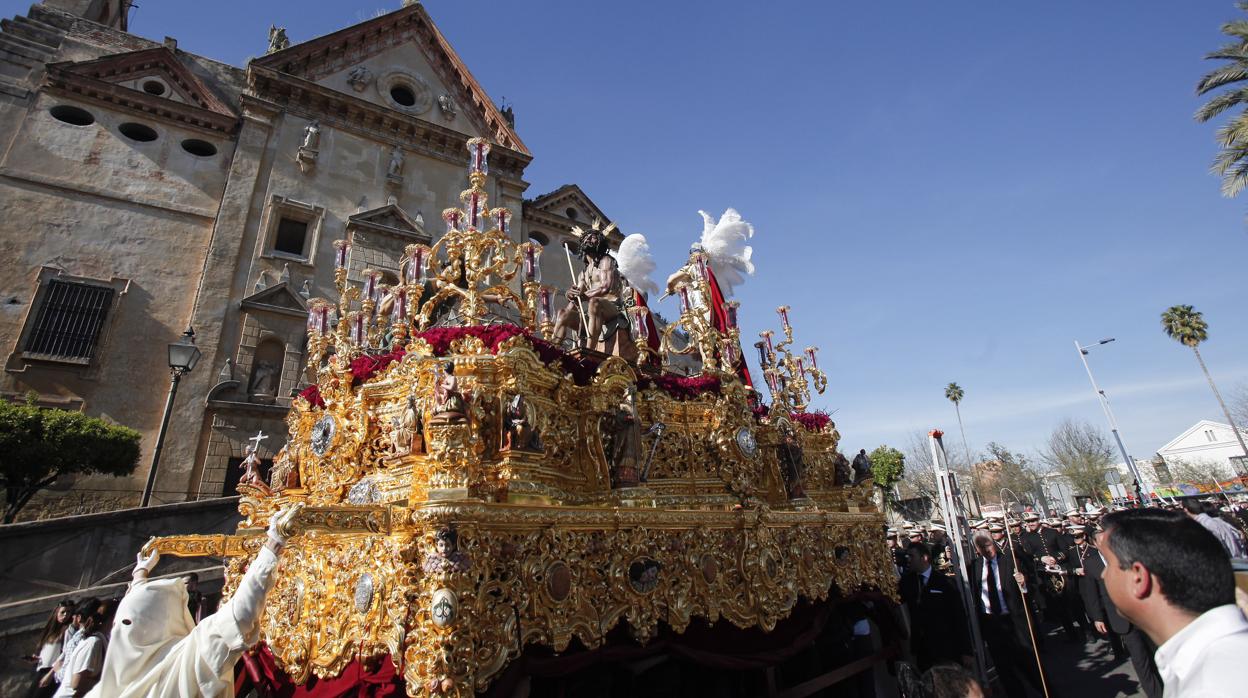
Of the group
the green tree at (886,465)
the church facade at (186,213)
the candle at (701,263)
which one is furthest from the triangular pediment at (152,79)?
the green tree at (886,465)

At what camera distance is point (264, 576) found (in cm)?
425

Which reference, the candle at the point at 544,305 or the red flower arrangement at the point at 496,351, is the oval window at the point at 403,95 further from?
the red flower arrangement at the point at 496,351

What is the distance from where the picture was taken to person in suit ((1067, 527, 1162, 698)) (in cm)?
638

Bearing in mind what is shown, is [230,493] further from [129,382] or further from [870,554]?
[870,554]

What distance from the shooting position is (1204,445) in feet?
225

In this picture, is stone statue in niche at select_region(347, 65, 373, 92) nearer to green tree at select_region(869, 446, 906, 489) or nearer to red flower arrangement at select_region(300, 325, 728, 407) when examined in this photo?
red flower arrangement at select_region(300, 325, 728, 407)

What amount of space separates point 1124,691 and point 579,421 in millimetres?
9383

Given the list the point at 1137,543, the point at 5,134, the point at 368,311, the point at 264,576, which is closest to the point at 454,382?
the point at 264,576

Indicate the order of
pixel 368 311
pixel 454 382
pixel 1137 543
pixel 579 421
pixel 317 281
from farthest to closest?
pixel 317 281, pixel 368 311, pixel 579 421, pixel 454 382, pixel 1137 543

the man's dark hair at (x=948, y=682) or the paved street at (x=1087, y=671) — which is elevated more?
the man's dark hair at (x=948, y=682)

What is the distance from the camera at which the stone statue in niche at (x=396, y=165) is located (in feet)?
65.5

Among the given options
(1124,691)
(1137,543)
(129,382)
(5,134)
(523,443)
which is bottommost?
(1124,691)

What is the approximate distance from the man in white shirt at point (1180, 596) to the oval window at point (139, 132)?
24393mm

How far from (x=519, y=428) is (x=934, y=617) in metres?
7.00
